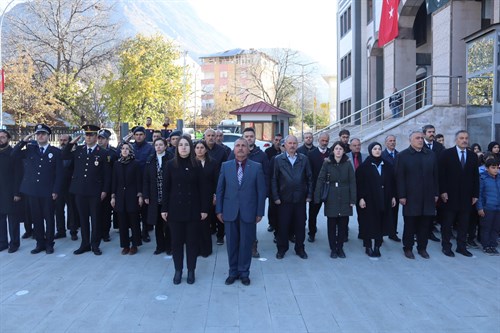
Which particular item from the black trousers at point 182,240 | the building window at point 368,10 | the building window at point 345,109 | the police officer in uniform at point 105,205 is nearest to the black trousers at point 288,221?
the black trousers at point 182,240

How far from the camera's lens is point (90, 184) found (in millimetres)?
7410

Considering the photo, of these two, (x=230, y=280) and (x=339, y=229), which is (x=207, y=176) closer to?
(x=230, y=280)

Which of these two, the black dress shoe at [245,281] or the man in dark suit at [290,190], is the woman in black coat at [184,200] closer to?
the black dress shoe at [245,281]

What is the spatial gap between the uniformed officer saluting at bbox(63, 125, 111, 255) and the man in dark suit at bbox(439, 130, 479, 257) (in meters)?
5.45

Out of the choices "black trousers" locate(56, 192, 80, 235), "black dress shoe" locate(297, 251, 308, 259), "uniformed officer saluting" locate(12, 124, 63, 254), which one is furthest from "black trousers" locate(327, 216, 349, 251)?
"black trousers" locate(56, 192, 80, 235)

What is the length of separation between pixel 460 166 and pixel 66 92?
2953 centimetres

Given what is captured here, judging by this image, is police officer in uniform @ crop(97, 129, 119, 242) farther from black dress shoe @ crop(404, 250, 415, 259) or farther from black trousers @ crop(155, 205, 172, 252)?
black dress shoe @ crop(404, 250, 415, 259)

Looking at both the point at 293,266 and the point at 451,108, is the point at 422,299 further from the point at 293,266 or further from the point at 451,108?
the point at 451,108

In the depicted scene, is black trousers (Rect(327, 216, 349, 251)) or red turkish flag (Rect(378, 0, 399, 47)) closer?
black trousers (Rect(327, 216, 349, 251))

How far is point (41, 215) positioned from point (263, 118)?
15.4m

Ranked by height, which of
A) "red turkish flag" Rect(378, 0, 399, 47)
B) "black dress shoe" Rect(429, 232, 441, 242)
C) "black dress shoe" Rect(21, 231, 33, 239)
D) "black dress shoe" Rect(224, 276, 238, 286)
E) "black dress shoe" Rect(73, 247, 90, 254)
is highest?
"red turkish flag" Rect(378, 0, 399, 47)

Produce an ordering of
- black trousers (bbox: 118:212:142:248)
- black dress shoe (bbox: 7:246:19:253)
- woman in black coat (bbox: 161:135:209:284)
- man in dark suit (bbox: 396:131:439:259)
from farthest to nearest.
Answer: black dress shoe (bbox: 7:246:19:253) → black trousers (bbox: 118:212:142:248) → man in dark suit (bbox: 396:131:439:259) → woman in black coat (bbox: 161:135:209:284)

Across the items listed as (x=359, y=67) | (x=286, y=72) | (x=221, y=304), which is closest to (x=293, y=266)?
(x=221, y=304)

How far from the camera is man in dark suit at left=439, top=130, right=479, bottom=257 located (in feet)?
24.1
